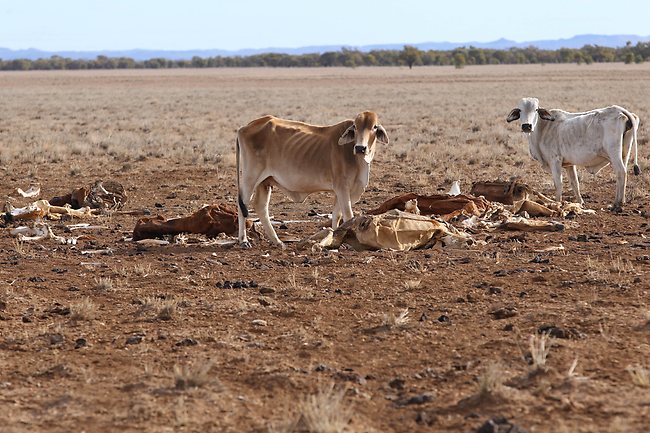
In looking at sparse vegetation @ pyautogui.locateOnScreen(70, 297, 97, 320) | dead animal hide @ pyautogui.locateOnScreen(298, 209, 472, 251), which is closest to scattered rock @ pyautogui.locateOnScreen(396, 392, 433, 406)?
sparse vegetation @ pyautogui.locateOnScreen(70, 297, 97, 320)

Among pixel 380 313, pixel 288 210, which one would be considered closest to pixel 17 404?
pixel 380 313

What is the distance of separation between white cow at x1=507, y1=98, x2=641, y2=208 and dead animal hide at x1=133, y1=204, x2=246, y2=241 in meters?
4.88

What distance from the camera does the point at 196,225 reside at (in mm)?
12609

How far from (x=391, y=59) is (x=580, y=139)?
463ft

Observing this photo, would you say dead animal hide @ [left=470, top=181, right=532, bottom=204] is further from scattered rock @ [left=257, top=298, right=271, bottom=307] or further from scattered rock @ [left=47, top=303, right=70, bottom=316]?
scattered rock @ [left=47, top=303, right=70, bottom=316]

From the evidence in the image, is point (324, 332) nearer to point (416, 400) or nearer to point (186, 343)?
point (186, 343)

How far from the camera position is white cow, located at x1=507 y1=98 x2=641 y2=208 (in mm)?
14484

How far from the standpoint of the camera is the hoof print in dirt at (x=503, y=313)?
324 inches

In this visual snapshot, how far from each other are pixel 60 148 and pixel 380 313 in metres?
17.3

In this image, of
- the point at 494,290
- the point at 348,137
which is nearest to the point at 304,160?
the point at 348,137

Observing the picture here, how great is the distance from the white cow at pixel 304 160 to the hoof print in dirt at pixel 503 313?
3.64 meters

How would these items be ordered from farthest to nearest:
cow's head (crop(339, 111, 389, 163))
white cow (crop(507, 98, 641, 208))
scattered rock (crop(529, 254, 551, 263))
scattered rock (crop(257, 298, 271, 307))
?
1. white cow (crop(507, 98, 641, 208))
2. cow's head (crop(339, 111, 389, 163))
3. scattered rock (crop(529, 254, 551, 263))
4. scattered rock (crop(257, 298, 271, 307))

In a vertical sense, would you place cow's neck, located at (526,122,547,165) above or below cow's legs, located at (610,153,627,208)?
above

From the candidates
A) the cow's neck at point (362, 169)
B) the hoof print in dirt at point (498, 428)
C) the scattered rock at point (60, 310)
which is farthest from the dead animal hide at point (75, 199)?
the hoof print in dirt at point (498, 428)
